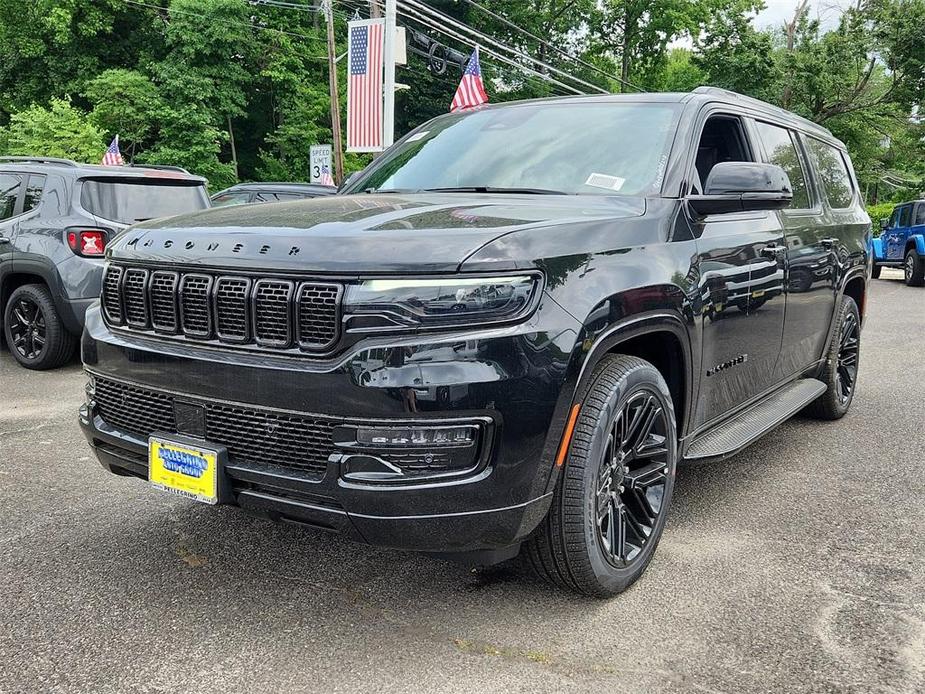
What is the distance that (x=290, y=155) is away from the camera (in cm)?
3316

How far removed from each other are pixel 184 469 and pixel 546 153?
2080 mm

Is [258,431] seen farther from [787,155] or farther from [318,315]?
[787,155]

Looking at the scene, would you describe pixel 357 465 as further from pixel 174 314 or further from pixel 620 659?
pixel 620 659

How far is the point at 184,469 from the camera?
2.72m

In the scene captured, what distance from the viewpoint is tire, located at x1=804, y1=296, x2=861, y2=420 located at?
533 centimetres

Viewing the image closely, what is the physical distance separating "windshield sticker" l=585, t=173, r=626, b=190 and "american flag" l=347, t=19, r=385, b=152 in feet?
41.1

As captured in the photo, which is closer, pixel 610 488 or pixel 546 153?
pixel 610 488

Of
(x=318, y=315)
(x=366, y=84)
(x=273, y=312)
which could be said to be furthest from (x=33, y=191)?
(x=366, y=84)

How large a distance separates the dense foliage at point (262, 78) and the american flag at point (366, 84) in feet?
36.4

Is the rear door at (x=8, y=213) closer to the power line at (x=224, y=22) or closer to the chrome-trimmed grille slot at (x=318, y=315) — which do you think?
the chrome-trimmed grille slot at (x=318, y=315)

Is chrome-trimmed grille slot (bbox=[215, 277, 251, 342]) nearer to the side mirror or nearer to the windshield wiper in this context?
the windshield wiper

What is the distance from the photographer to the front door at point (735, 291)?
136 inches

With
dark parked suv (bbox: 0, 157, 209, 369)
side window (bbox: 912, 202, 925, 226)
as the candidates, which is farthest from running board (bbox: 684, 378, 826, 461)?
side window (bbox: 912, 202, 925, 226)

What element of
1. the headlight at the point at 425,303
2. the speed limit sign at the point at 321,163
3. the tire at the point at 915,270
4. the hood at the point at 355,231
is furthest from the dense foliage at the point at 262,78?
the headlight at the point at 425,303
